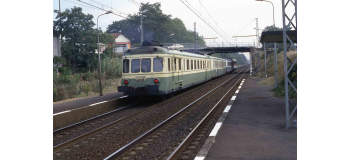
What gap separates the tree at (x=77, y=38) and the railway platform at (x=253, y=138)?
96.4 feet

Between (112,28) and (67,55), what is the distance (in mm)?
46537

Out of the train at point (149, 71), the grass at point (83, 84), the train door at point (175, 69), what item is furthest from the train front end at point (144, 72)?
the grass at point (83, 84)

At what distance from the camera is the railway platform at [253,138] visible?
6270 mm

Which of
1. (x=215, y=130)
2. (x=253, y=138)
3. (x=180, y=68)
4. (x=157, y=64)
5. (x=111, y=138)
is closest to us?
(x=253, y=138)

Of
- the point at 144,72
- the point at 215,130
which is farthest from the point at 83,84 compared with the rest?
the point at 215,130

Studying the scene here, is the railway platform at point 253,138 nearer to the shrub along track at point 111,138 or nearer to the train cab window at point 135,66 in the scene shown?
the shrub along track at point 111,138

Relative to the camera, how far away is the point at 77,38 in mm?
37656

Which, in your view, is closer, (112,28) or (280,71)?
(280,71)

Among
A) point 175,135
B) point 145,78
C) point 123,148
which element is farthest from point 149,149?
point 145,78

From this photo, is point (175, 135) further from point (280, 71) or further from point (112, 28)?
point (112, 28)

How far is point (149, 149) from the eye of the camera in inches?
294

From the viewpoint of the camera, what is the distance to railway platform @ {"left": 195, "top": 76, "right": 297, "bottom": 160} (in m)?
6.27

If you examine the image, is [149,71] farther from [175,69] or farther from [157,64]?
[175,69]

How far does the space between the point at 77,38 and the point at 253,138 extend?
3321 centimetres
